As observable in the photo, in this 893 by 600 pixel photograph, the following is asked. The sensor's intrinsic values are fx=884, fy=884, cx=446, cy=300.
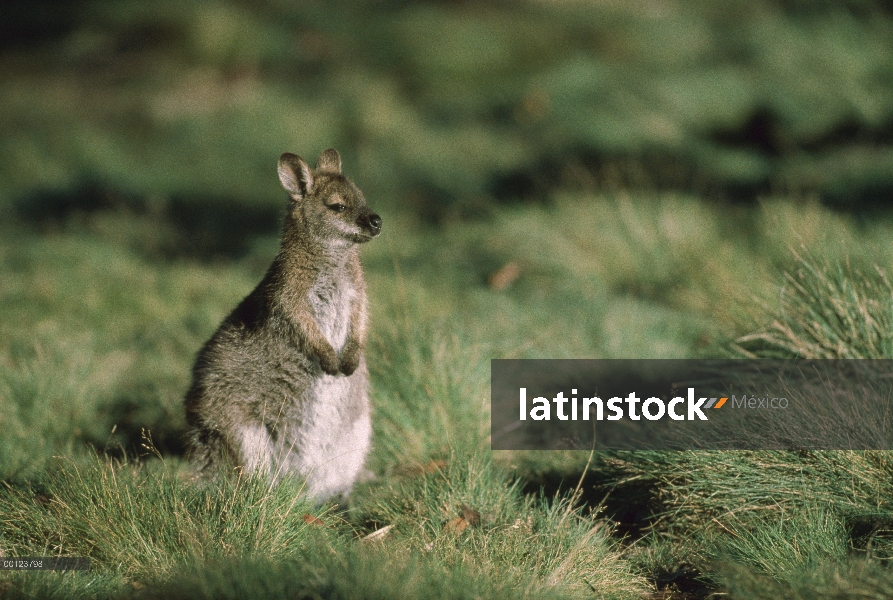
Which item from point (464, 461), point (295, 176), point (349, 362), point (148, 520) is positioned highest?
point (295, 176)

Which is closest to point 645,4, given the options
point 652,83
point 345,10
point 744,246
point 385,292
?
point 345,10

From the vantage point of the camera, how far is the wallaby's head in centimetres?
381

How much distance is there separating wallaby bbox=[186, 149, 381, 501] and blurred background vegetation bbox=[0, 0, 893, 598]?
0.30m

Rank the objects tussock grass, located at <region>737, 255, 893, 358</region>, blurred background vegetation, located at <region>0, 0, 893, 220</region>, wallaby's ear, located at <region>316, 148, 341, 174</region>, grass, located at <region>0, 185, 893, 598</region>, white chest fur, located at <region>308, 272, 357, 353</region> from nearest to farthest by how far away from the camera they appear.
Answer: grass, located at <region>0, 185, 893, 598</region> → white chest fur, located at <region>308, 272, 357, 353</region> → wallaby's ear, located at <region>316, 148, 341, 174</region> → tussock grass, located at <region>737, 255, 893, 358</region> → blurred background vegetation, located at <region>0, 0, 893, 220</region>

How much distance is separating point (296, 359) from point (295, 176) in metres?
0.80

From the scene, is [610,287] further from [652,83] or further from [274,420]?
[652,83]

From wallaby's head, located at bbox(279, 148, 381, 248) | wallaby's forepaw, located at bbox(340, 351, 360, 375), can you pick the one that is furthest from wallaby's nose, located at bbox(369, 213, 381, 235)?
wallaby's forepaw, located at bbox(340, 351, 360, 375)

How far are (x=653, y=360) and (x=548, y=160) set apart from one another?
670 centimetres

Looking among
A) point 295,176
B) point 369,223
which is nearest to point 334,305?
point 369,223

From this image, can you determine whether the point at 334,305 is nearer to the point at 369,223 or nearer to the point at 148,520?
the point at 369,223

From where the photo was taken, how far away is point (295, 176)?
153 inches

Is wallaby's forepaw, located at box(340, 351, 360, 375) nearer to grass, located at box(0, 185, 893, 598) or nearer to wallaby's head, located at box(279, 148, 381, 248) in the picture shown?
wallaby's head, located at box(279, 148, 381, 248)

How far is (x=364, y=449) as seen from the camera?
4094 mm

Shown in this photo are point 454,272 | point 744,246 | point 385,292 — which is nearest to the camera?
point 385,292
